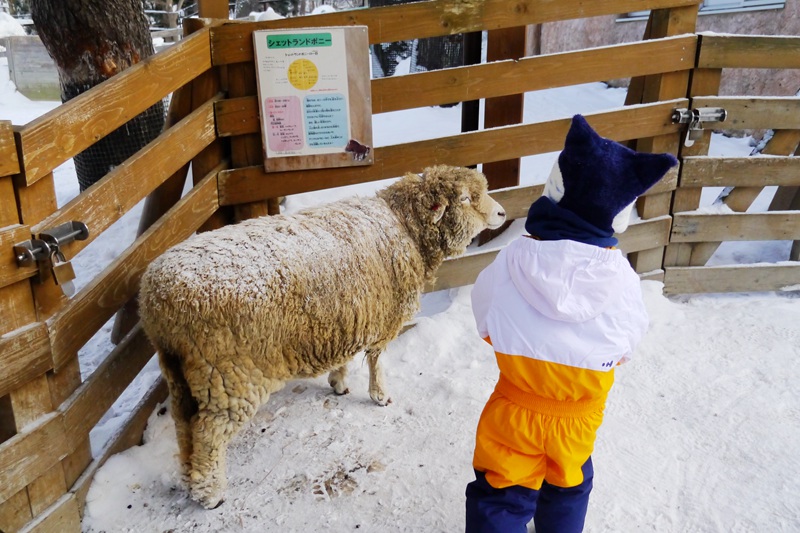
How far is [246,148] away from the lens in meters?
3.54

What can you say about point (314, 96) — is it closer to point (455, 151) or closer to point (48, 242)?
point (455, 151)

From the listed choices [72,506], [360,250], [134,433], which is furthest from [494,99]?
[72,506]

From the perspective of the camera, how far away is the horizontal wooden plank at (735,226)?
4.50 meters

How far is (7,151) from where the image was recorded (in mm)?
2016

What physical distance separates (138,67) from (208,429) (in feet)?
5.49

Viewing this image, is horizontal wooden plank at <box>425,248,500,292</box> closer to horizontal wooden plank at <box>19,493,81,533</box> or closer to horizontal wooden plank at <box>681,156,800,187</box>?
horizontal wooden plank at <box>681,156,800,187</box>

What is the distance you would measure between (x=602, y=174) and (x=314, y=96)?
2.08m

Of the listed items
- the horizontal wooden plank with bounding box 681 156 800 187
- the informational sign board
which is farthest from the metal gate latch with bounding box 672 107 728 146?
the informational sign board

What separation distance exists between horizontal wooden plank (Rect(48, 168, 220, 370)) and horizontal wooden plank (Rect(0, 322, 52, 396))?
45mm

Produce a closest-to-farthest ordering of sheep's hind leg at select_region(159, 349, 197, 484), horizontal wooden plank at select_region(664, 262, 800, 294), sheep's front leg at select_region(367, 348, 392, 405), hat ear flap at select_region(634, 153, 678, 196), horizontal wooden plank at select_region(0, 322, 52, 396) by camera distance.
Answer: hat ear flap at select_region(634, 153, 678, 196) → horizontal wooden plank at select_region(0, 322, 52, 396) → sheep's hind leg at select_region(159, 349, 197, 484) → sheep's front leg at select_region(367, 348, 392, 405) → horizontal wooden plank at select_region(664, 262, 800, 294)

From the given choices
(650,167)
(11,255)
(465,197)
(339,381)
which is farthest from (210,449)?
(650,167)

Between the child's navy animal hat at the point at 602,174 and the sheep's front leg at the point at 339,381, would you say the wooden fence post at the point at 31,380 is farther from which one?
the child's navy animal hat at the point at 602,174

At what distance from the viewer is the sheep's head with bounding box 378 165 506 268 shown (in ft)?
10.4

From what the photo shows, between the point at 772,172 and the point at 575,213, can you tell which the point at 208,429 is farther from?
the point at 772,172
